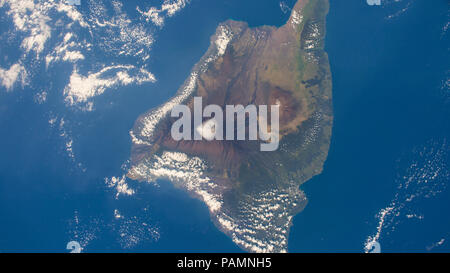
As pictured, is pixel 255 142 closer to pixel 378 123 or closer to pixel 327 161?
pixel 327 161

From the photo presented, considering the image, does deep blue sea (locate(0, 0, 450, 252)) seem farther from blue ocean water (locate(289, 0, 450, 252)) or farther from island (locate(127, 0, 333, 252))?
island (locate(127, 0, 333, 252))

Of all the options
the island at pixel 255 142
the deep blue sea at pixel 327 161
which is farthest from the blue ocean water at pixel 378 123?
the island at pixel 255 142

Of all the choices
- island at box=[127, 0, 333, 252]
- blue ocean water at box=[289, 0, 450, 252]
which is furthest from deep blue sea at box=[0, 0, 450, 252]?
island at box=[127, 0, 333, 252]

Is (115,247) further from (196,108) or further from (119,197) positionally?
(196,108)

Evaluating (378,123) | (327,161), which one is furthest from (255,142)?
(378,123)

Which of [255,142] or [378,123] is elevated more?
[378,123]

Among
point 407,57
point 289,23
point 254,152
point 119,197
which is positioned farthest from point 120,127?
point 407,57
